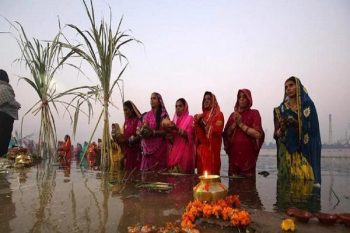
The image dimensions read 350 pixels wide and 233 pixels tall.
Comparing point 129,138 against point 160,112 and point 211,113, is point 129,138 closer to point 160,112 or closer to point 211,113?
point 160,112

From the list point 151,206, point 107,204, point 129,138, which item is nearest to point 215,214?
point 151,206

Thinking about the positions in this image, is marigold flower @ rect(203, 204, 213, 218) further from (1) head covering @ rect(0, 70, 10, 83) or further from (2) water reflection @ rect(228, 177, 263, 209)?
(1) head covering @ rect(0, 70, 10, 83)

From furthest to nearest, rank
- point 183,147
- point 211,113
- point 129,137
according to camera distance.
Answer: point 129,137 → point 183,147 → point 211,113

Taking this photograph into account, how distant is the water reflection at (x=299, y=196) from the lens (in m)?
3.05

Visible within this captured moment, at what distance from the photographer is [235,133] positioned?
5785mm

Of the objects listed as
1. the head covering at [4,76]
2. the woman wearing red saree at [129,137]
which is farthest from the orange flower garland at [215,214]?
the head covering at [4,76]

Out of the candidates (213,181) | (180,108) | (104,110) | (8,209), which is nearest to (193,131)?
(180,108)

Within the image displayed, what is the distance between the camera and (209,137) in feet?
18.3

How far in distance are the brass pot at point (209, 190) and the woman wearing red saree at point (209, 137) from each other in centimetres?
308

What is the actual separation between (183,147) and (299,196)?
113 inches

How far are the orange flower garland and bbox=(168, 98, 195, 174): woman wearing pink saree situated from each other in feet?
12.5

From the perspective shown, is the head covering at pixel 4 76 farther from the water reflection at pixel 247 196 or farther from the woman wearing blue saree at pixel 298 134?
the woman wearing blue saree at pixel 298 134

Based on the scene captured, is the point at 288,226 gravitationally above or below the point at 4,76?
below

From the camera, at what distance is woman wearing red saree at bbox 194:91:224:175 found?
18.3 ft
